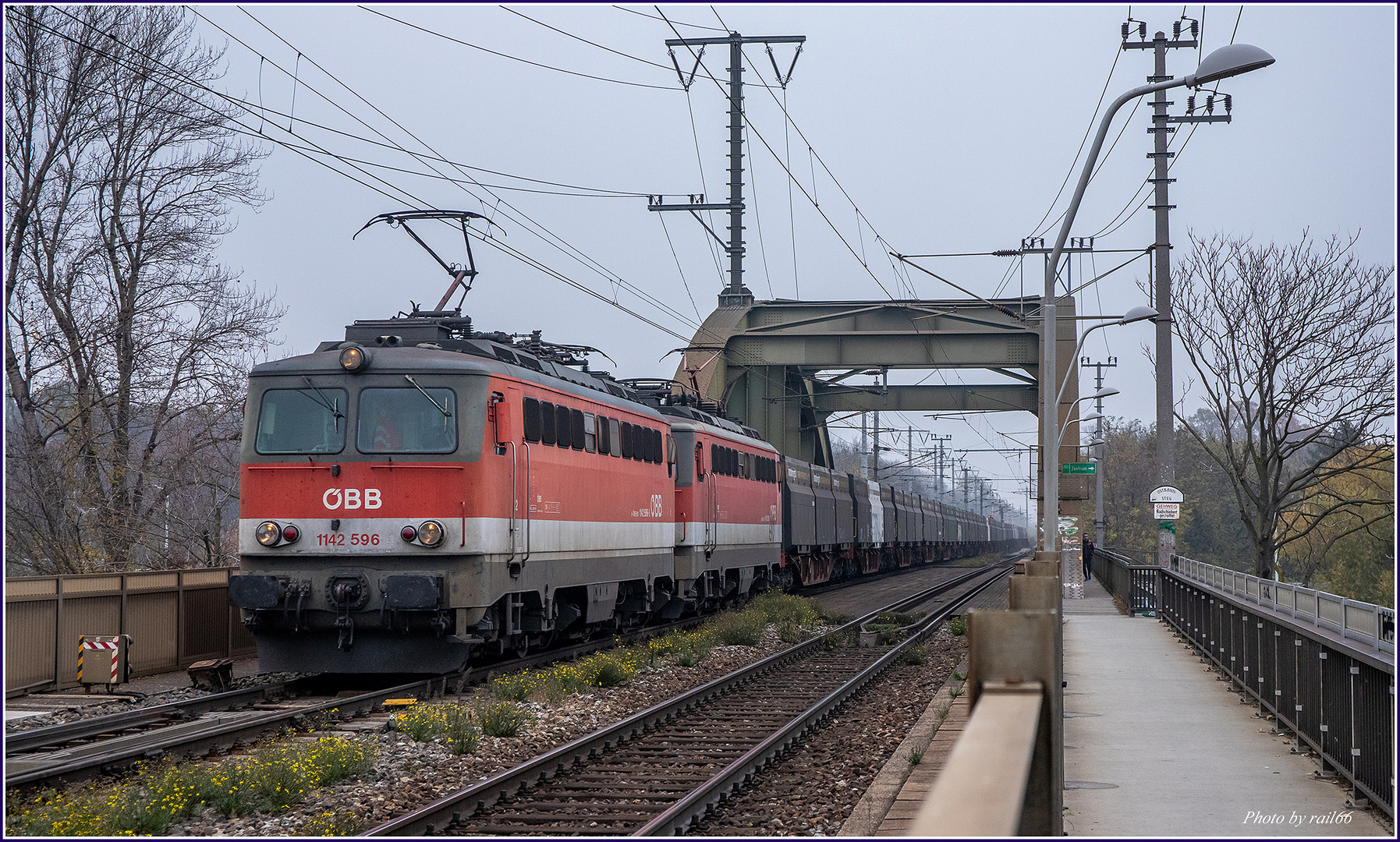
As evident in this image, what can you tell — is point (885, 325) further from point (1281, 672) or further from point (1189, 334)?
point (1281, 672)

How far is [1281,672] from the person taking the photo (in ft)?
34.3

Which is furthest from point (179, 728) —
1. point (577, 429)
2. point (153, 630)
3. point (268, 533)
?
point (577, 429)

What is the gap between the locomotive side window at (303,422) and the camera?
1317 centimetres

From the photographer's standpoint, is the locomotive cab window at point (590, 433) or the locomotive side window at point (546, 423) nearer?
the locomotive side window at point (546, 423)

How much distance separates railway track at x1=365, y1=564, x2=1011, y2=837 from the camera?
7.83 meters

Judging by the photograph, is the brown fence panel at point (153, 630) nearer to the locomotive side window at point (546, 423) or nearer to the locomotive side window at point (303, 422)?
the locomotive side window at point (303, 422)

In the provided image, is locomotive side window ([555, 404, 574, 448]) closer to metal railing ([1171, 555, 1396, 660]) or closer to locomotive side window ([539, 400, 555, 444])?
locomotive side window ([539, 400, 555, 444])

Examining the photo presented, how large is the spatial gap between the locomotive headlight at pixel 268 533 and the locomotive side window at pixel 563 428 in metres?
3.54

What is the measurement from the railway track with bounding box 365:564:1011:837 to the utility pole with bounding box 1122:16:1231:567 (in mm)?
11874

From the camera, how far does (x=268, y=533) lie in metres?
12.9

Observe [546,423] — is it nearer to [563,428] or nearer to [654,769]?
[563,428]

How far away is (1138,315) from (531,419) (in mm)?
13790

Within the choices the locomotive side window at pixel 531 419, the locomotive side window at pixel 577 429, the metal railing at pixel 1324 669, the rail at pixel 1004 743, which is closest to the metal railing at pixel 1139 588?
the metal railing at pixel 1324 669

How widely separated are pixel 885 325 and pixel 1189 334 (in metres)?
8.16
